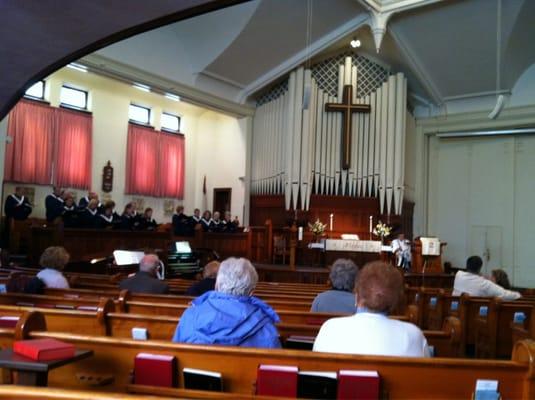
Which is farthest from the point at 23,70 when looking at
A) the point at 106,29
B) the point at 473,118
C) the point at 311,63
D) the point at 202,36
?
→ the point at 473,118

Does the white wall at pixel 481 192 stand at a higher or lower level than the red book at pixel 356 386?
higher

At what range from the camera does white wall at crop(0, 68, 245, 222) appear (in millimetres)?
12016

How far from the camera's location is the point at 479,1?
1002cm

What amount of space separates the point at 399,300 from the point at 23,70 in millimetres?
4494

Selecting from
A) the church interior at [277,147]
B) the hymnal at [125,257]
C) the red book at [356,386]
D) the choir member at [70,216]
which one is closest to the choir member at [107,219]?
the church interior at [277,147]

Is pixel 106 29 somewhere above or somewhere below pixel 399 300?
above

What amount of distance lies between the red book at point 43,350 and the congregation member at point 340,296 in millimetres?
1904

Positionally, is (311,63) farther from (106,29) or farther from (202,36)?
(106,29)

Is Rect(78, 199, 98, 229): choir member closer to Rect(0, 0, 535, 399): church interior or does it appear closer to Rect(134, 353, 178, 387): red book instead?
Rect(0, 0, 535, 399): church interior

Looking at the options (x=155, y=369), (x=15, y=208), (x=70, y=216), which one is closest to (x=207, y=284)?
(x=155, y=369)

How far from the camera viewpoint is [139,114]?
13477 millimetres

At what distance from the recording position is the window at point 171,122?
14.1 m

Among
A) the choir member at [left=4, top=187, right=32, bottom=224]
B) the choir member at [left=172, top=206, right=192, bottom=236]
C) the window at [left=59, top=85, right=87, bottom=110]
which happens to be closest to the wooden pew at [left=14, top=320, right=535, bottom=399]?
the choir member at [left=4, top=187, right=32, bottom=224]

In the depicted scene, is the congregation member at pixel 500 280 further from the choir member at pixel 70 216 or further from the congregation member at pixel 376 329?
the choir member at pixel 70 216
